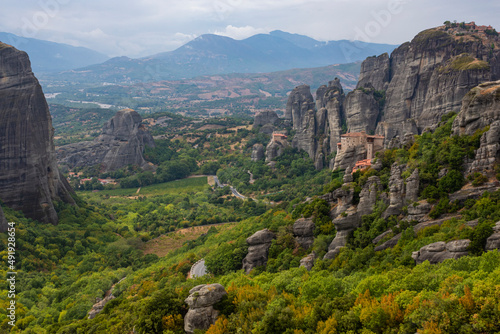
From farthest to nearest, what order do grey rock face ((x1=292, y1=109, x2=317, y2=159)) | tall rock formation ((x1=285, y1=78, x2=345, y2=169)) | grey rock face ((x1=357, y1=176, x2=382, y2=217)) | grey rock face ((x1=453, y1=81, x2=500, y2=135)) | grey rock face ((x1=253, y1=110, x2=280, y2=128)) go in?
grey rock face ((x1=253, y1=110, x2=280, y2=128))
grey rock face ((x1=292, y1=109, x2=317, y2=159))
tall rock formation ((x1=285, y1=78, x2=345, y2=169))
grey rock face ((x1=357, y1=176, x2=382, y2=217))
grey rock face ((x1=453, y1=81, x2=500, y2=135))

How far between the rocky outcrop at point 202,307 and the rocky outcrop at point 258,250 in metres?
11.0

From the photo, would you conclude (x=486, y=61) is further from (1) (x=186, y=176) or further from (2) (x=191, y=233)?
(1) (x=186, y=176)

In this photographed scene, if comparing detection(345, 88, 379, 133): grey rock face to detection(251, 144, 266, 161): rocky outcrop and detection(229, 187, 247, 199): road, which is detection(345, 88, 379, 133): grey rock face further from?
detection(251, 144, 266, 161): rocky outcrop

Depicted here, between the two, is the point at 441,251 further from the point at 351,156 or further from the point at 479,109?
the point at 351,156

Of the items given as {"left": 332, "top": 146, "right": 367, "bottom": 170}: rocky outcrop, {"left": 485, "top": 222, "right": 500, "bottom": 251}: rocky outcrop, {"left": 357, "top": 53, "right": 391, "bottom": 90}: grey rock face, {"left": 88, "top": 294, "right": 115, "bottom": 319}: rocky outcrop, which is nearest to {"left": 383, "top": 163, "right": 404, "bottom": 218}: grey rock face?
{"left": 485, "top": 222, "right": 500, "bottom": 251}: rocky outcrop

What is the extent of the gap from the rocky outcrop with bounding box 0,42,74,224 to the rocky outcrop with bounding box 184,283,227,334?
3440 cm

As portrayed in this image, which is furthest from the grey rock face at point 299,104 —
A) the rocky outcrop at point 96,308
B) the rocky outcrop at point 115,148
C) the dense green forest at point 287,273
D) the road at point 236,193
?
the rocky outcrop at point 96,308

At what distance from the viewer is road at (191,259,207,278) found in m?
35.8

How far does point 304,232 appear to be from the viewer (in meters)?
33.2

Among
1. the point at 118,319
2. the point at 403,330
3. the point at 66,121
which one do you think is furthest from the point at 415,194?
the point at 66,121

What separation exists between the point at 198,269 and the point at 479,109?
26544 mm

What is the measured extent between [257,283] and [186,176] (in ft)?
241

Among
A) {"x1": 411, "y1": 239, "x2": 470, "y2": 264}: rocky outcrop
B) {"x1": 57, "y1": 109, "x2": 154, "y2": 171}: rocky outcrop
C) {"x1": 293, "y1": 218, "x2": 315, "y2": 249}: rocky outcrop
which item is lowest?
{"x1": 57, "y1": 109, "x2": 154, "y2": 171}: rocky outcrop

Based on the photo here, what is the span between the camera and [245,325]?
64.1 ft
